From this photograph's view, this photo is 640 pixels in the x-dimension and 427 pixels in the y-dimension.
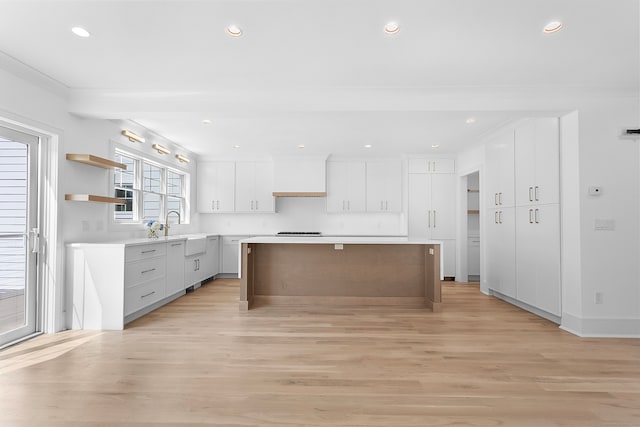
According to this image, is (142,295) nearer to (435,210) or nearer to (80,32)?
(80,32)

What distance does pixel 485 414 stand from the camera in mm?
1927

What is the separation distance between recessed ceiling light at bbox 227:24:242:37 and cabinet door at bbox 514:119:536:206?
11.7 ft

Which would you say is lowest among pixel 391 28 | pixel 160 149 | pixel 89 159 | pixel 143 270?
pixel 143 270

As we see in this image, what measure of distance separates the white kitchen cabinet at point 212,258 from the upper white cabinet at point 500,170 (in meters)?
4.88

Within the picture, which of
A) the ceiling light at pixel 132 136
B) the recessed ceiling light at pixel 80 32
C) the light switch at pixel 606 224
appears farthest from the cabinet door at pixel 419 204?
the recessed ceiling light at pixel 80 32

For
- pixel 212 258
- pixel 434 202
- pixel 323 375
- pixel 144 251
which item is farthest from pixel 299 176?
pixel 323 375

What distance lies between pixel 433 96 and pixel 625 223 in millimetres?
2315

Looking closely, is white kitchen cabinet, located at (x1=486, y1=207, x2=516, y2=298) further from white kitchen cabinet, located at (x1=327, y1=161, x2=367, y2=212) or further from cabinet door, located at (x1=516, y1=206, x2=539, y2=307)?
white kitchen cabinet, located at (x1=327, y1=161, x2=367, y2=212)

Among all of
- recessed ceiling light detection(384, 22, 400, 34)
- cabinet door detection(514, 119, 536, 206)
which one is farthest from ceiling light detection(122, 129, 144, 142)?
cabinet door detection(514, 119, 536, 206)

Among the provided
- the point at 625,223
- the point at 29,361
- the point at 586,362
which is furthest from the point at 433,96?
the point at 29,361

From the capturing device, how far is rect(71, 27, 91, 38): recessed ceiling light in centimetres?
239

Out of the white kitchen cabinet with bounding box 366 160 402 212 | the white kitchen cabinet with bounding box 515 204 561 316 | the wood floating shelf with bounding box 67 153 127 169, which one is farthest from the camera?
Answer: the white kitchen cabinet with bounding box 366 160 402 212

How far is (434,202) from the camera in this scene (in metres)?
6.32

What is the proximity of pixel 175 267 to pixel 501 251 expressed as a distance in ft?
15.4
